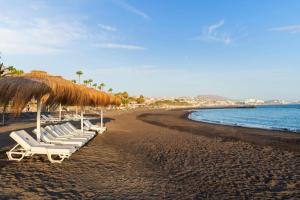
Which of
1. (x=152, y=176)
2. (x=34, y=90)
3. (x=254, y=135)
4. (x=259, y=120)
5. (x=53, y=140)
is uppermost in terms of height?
(x=34, y=90)

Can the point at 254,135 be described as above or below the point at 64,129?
below

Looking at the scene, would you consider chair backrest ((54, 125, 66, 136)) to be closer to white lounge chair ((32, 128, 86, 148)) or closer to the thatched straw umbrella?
white lounge chair ((32, 128, 86, 148))

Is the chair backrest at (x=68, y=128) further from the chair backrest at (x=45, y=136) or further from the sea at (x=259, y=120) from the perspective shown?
the sea at (x=259, y=120)

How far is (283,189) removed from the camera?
4.87 m

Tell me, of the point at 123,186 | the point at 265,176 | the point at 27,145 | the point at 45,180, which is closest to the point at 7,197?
the point at 45,180

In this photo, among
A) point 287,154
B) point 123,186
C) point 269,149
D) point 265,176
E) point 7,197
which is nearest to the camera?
point 7,197

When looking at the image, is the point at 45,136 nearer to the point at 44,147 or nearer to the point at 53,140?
the point at 53,140

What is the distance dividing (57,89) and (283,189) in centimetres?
563

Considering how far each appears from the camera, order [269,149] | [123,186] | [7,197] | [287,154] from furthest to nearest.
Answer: [269,149], [287,154], [123,186], [7,197]

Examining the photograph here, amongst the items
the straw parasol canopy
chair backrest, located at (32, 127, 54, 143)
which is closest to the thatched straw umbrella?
the straw parasol canopy

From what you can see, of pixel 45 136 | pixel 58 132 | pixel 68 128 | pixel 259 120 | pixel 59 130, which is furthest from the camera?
pixel 259 120

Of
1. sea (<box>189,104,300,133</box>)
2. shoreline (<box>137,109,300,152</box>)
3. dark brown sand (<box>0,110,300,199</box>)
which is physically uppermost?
dark brown sand (<box>0,110,300,199</box>)

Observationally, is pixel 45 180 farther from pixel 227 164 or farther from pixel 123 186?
pixel 227 164

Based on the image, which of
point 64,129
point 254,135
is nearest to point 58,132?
point 64,129
